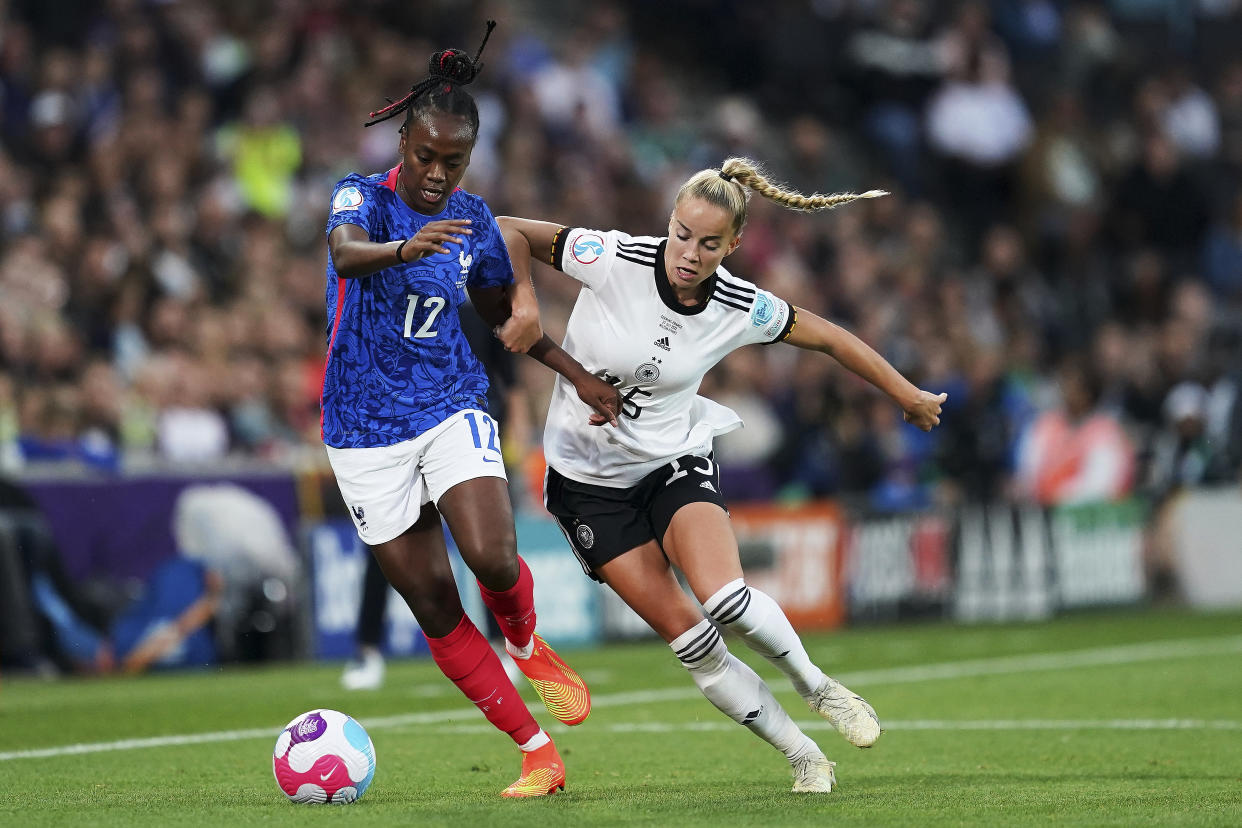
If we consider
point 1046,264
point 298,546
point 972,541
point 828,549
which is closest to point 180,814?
point 298,546

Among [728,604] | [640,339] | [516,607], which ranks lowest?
[516,607]

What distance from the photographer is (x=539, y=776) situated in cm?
649

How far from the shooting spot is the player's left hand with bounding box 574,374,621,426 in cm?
662

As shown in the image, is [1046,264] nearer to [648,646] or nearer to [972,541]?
[972,541]

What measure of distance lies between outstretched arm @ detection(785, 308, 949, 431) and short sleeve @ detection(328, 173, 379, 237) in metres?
1.58

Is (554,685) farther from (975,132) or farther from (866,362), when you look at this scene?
(975,132)

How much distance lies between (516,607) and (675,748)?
6.03 ft

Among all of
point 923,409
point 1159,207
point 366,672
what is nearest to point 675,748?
point 923,409

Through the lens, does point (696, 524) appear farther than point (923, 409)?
No

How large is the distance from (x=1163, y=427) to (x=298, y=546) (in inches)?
372

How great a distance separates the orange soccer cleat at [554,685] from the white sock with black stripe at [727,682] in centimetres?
53

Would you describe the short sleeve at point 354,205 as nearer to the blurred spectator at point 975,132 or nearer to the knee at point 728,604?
the knee at point 728,604

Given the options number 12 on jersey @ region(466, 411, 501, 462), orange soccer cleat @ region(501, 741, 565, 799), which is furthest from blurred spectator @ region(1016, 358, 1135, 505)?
number 12 on jersey @ region(466, 411, 501, 462)

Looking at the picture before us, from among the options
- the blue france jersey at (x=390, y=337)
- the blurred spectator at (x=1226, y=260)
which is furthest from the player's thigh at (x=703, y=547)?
the blurred spectator at (x=1226, y=260)
